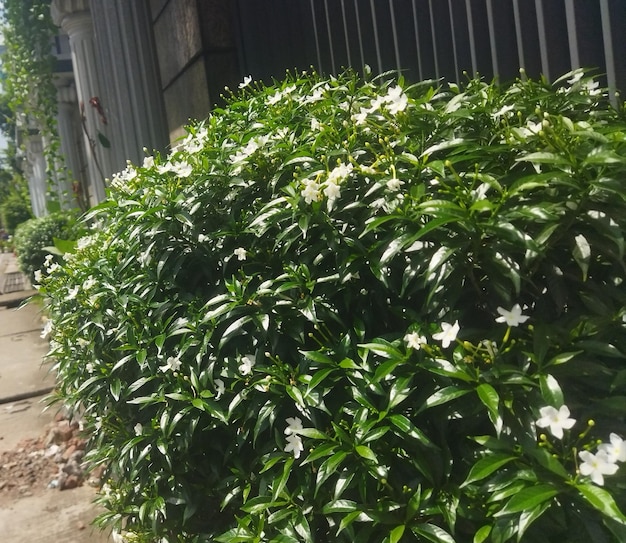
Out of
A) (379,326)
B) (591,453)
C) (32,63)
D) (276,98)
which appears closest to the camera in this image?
(591,453)

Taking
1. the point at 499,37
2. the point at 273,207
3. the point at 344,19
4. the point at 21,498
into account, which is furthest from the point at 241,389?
the point at 21,498

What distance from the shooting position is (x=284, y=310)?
6.09 ft

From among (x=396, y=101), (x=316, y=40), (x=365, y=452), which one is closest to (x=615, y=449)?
(x=365, y=452)

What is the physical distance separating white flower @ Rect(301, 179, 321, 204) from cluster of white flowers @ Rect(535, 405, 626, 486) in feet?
2.52

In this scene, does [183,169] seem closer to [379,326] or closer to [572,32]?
[379,326]

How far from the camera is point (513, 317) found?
1.44 metres

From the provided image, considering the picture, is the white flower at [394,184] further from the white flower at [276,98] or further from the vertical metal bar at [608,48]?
the white flower at [276,98]

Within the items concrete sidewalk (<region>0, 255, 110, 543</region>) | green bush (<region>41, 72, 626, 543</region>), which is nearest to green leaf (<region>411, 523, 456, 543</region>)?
green bush (<region>41, 72, 626, 543</region>)

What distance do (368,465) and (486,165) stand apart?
74 centimetres

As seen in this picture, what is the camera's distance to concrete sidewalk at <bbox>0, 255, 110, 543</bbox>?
3.13 m

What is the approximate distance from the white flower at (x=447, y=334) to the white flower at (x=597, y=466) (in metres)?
0.34

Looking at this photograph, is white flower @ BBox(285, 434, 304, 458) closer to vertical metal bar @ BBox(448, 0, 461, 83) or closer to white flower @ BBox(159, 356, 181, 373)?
white flower @ BBox(159, 356, 181, 373)

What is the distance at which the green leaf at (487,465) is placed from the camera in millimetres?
1331

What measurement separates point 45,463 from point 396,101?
3.07 m
